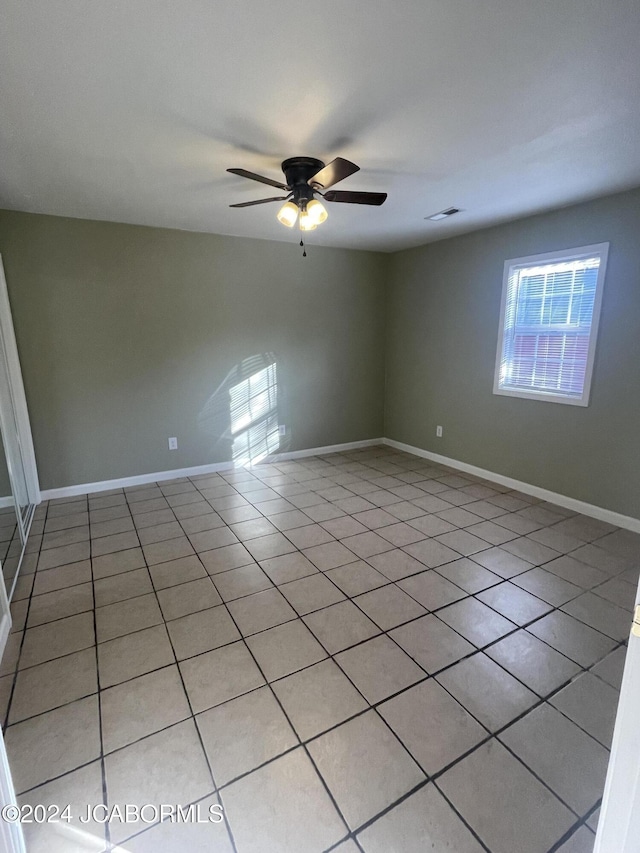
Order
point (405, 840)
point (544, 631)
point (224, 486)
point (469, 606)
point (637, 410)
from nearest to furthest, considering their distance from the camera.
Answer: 1. point (405, 840)
2. point (544, 631)
3. point (469, 606)
4. point (637, 410)
5. point (224, 486)

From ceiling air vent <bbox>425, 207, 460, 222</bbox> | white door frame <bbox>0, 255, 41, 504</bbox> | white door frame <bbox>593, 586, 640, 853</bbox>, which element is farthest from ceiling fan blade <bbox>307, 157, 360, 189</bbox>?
white door frame <bbox>0, 255, 41, 504</bbox>

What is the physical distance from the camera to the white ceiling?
1.27 meters

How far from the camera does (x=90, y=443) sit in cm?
365

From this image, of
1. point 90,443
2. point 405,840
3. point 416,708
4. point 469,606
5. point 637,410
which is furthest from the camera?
point 90,443

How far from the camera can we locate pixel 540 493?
140 inches

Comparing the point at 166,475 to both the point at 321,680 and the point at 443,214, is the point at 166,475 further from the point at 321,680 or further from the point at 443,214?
the point at 443,214

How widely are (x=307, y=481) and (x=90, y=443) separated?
2036 millimetres

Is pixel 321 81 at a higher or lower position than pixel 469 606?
higher

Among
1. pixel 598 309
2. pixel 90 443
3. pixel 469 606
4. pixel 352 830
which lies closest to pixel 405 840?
pixel 352 830

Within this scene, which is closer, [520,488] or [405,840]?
[405,840]

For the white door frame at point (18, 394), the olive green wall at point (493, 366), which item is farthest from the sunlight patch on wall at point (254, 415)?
the white door frame at point (18, 394)

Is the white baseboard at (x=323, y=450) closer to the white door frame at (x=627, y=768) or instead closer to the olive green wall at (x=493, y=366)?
the olive green wall at (x=493, y=366)

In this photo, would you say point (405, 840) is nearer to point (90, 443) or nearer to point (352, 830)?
point (352, 830)

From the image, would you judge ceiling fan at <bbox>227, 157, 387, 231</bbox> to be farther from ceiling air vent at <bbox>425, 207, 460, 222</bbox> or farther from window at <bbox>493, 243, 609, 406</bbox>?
window at <bbox>493, 243, 609, 406</bbox>
